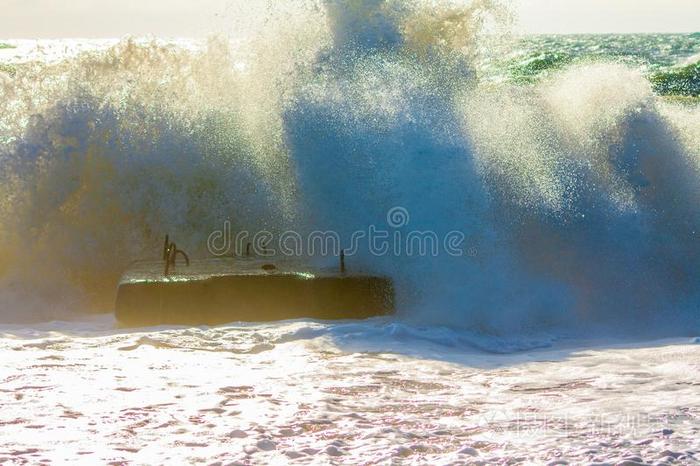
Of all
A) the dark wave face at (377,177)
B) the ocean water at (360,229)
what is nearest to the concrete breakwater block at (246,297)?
the ocean water at (360,229)

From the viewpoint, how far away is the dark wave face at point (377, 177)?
7.11 metres

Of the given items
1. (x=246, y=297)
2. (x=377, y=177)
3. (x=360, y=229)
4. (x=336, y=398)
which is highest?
(x=377, y=177)

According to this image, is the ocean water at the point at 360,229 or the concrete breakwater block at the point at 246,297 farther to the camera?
the concrete breakwater block at the point at 246,297

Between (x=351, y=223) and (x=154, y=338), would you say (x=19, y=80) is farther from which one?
(x=154, y=338)

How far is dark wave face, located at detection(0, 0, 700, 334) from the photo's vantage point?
7.11m

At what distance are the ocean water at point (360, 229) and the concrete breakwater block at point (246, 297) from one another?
7.2 inches

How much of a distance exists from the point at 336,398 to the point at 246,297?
201 centimetres

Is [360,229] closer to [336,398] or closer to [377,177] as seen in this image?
[377,177]

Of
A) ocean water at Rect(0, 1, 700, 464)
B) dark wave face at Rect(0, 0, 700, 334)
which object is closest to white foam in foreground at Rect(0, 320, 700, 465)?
ocean water at Rect(0, 1, 700, 464)

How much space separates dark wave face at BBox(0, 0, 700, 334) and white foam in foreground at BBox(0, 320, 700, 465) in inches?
43.9

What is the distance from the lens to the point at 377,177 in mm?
7699

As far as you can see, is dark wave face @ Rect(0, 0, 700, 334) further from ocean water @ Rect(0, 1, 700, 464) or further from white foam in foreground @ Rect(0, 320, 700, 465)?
white foam in foreground @ Rect(0, 320, 700, 465)

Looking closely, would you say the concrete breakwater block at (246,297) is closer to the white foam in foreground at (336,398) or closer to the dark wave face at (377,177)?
the white foam in foreground at (336,398)

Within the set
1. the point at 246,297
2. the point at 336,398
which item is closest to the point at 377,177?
the point at 246,297
